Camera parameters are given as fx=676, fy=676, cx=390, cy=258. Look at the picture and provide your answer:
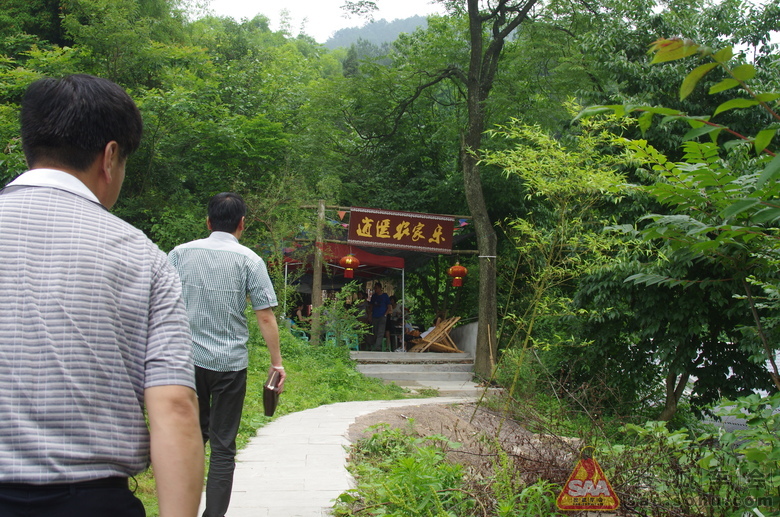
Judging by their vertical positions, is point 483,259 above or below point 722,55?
below

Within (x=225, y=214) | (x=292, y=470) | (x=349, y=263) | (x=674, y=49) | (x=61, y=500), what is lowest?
(x=292, y=470)

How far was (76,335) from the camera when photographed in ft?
4.41

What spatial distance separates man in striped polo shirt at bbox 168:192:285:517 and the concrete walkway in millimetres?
751

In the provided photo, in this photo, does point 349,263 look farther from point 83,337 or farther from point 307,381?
point 83,337

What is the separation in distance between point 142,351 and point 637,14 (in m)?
10.4

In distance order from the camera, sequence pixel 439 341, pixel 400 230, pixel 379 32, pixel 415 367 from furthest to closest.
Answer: pixel 379 32
pixel 439 341
pixel 415 367
pixel 400 230

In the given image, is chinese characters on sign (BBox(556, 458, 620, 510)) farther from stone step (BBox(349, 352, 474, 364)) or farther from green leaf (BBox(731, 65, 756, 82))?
stone step (BBox(349, 352, 474, 364))

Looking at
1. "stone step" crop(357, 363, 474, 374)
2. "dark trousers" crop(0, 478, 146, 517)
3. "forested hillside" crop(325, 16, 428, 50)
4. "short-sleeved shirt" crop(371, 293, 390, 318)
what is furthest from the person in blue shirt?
"forested hillside" crop(325, 16, 428, 50)

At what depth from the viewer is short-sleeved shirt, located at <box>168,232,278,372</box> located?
11.9ft

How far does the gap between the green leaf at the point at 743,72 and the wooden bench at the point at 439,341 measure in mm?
15774

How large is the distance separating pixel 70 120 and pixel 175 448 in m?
0.74

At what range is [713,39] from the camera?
9.49 metres

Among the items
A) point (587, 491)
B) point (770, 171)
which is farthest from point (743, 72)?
point (587, 491)

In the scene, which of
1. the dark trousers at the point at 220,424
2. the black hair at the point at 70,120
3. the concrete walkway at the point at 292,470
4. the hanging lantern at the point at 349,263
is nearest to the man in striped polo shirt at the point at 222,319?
the dark trousers at the point at 220,424
